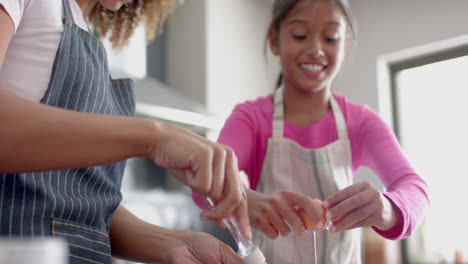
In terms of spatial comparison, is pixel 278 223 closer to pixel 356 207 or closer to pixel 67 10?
pixel 356 207

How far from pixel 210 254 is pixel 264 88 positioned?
242cm

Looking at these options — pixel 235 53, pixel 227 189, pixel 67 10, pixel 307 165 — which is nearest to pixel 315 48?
pixel 307 165

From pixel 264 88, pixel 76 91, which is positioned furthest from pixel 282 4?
pixel 264 88

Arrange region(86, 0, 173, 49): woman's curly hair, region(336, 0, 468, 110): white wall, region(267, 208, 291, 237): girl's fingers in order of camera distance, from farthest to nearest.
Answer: region(336, 0, 468, 110): white wall → region(86, 0, 173, 49): woman's curly hair → region(267, 208, 291, 237): girl's fingers

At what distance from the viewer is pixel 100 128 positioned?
0.49 meters

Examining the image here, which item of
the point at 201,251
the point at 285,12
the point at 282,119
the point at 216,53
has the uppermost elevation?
the point at 216,53

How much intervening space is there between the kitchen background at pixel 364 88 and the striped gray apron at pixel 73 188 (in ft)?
4.40


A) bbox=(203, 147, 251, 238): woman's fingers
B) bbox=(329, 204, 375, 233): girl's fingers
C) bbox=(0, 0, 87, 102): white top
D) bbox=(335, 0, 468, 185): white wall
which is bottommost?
bbox=(329, 204, 375, 233): girl's fingers

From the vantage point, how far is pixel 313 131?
1.11m

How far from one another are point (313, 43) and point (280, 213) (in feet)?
1.54

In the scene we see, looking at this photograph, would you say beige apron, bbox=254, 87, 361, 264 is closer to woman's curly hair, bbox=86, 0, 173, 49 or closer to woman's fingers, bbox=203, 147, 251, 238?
woman's curly hair, bbox=86, 0, 173, 49

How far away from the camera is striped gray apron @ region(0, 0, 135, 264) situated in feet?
2.00

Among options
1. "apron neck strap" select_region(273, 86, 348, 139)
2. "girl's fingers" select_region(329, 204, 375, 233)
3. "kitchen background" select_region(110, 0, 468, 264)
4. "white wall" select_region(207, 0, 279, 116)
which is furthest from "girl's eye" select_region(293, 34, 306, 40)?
"white wall" select_region(207, 0, 279, 116)

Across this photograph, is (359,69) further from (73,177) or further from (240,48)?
(73,177)
